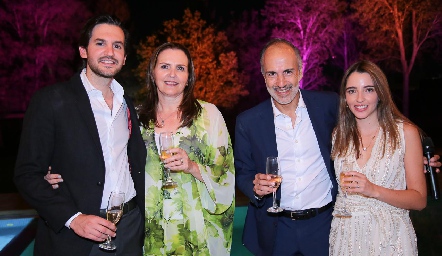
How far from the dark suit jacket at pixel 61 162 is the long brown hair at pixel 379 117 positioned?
1.61 meters

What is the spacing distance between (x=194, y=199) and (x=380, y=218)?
127 cm

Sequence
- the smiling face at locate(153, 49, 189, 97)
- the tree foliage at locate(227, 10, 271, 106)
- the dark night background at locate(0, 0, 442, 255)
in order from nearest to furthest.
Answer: the smiling face at locate(153, 49, 189, 97), the dark night background at locate(0, 0, 442, 255), the tree foliage at locate(227, 10, 271, 106)

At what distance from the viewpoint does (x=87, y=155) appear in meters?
2.94

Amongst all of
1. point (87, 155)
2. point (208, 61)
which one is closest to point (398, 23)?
point (208, 61)

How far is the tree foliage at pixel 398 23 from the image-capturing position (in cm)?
2298

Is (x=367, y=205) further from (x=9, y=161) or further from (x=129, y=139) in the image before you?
(x=9, y=161)

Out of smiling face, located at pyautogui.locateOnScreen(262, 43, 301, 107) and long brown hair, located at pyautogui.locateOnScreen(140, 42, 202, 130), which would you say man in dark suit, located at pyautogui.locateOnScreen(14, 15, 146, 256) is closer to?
long brown hair, located at pyautogui.locateOnScreen(140, 42, 202, 130)

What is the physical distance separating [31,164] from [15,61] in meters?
21.0

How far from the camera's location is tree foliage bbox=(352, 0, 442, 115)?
23.0 meters

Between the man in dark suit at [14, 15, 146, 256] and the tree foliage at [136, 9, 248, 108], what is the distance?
19.3 metres

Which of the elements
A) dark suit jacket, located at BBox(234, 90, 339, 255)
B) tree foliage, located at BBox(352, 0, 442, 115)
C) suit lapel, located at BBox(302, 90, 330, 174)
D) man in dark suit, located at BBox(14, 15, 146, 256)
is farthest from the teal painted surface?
tree foliage, located at BBox(352, 0, 442, 115)

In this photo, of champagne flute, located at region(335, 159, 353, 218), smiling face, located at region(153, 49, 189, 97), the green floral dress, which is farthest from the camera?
smiling face, located at region(153, 49, 189, 97)

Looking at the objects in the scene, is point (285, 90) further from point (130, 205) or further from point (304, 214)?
point (130, 205)

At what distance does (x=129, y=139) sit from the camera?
332cm
